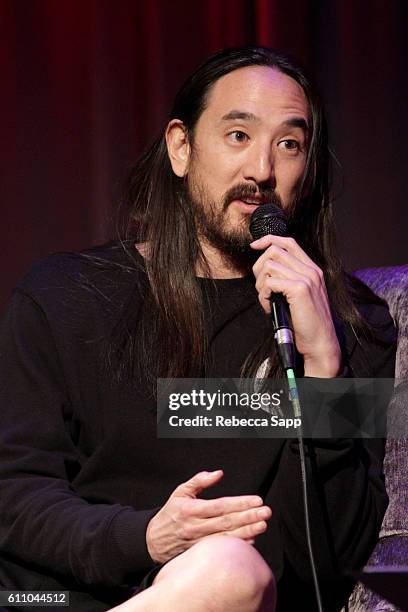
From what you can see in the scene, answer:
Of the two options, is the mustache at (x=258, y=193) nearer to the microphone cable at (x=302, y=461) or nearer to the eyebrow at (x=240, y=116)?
the eyebrow at (x=240, y=116)

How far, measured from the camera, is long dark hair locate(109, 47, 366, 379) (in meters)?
1.65

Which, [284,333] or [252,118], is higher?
[252,118]

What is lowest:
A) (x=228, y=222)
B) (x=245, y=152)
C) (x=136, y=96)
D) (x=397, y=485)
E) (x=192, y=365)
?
(x=397, y=485)

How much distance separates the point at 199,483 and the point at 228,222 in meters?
0.62

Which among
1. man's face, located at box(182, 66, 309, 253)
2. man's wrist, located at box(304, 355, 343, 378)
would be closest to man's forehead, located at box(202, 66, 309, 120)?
man's face, located at box(182, 66, 309, 253)

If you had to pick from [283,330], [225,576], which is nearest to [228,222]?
[283,330]

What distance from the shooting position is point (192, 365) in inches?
64.6

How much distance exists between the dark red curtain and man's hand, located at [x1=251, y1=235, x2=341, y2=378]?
903 mm

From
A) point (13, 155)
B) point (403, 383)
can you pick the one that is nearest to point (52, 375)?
point (403, 383)

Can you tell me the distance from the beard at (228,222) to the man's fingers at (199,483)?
1.92 ft

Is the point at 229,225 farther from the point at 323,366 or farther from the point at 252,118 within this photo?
the point at 323,366
